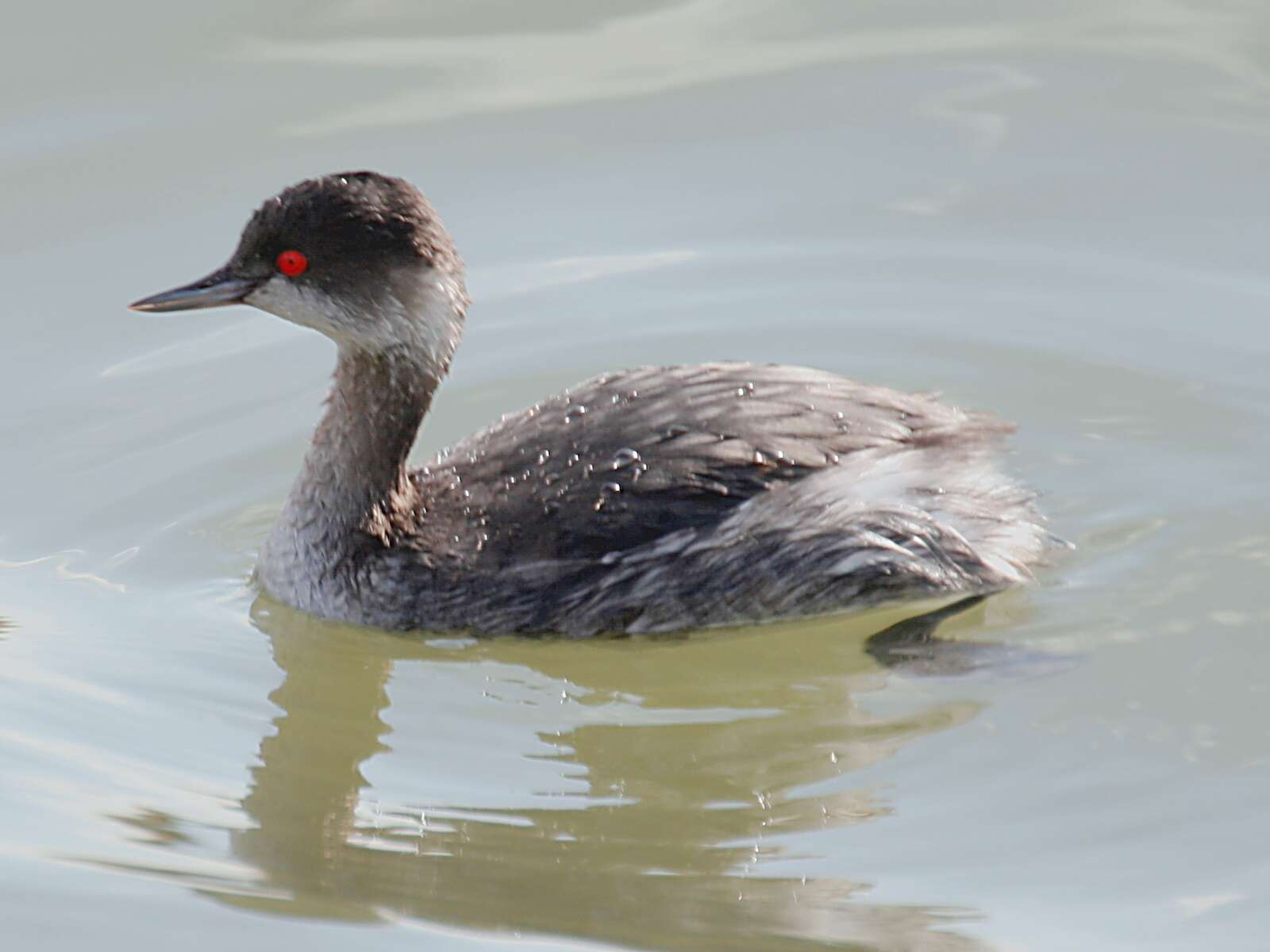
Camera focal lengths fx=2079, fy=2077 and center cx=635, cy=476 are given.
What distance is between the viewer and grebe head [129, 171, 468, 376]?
6.06m

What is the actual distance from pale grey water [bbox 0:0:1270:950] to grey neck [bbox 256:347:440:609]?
0.22m

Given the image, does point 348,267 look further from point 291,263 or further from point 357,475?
point 357,475

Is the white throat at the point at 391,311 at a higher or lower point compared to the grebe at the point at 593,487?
higher

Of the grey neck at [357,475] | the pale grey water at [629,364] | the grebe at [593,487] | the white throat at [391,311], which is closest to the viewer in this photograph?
the pale grey water at [629,364]

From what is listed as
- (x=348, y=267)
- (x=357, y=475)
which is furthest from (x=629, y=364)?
(x=348, y=267)

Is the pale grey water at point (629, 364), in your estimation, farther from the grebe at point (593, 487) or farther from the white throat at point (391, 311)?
the white throat at point (391, 311)

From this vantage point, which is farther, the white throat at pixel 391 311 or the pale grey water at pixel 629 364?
the white throat at pixel 391 311

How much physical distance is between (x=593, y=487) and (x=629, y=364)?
5.11 ft

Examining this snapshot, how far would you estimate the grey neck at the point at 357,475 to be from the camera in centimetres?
634

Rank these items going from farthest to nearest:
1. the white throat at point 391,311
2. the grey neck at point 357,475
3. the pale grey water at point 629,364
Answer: the grey neck at point 357,475 → the white throat at point 391,311 → the pale grey water at point 629,364

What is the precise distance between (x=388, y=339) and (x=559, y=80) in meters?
3.25

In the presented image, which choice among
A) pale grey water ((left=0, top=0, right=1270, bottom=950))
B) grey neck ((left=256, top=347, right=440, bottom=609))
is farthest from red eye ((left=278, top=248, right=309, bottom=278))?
pale grey water ((left=0, top=0, right=1270, bottom=950))

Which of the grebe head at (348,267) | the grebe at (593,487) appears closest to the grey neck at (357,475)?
the grebe at (593,487)

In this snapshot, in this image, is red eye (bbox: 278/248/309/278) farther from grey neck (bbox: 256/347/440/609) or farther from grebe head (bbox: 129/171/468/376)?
grey neck (bbox: 256/347/440/609)
